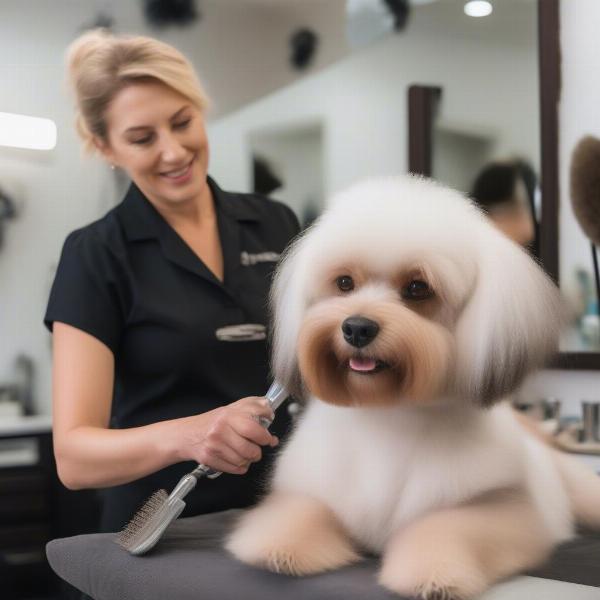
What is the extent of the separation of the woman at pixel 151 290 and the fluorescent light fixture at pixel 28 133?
1696 mm

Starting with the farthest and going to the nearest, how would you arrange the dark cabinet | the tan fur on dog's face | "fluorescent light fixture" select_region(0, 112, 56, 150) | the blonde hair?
"fluorescent light fixture" select_region(0, 112, 56, 150) < the dark cabinet < the blonde hair < the tan fur on dog's face

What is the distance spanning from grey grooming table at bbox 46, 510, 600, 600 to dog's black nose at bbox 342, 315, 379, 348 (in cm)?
24

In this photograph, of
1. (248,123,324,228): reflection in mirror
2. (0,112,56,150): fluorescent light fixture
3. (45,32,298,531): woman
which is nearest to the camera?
(45,32,298,531): woman

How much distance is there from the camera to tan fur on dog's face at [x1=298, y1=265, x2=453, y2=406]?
890 mm

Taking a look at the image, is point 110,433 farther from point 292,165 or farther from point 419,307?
point 292,165

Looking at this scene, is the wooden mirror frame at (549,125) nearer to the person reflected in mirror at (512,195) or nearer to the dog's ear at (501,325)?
the person reflected in mirror at (512,195)

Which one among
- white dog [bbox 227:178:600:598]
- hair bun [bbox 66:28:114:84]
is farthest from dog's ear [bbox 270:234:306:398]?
hair bun [bbox 66:28:114:84]

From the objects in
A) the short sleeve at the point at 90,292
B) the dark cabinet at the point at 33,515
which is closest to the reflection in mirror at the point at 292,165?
the dark cabinet at the point at 33,515

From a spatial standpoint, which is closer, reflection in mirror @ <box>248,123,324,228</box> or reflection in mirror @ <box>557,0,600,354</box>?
reflection in mirror @ <box>557,0,600,354</box>

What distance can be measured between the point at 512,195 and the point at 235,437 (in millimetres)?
1566

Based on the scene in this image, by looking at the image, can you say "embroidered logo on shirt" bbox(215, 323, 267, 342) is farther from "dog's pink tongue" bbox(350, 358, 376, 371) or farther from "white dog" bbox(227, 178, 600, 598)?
"dog's pink tongue" bbox(350, 358, 376, 371)

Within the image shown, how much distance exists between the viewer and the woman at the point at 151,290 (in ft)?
4.26

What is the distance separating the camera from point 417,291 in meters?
0.95

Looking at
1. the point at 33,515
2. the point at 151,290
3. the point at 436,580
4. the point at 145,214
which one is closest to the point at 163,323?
the point at 151,290
